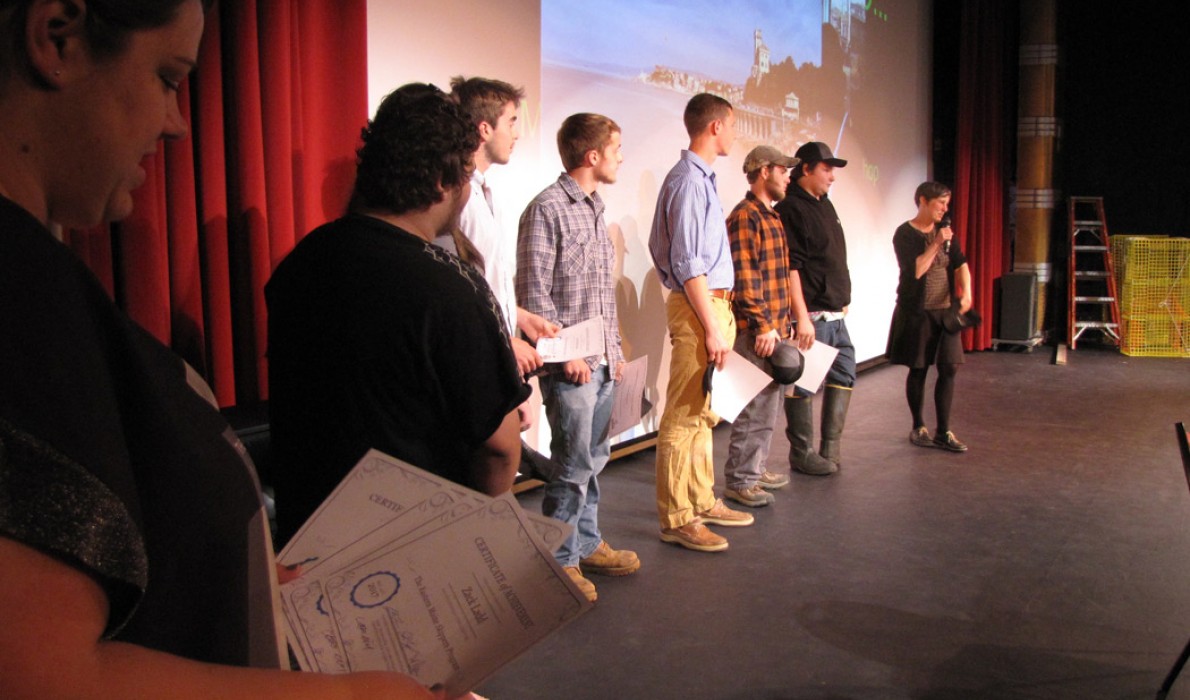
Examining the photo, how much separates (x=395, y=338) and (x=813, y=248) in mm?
3230

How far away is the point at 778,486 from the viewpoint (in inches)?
163

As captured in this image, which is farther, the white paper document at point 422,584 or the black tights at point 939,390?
the black tights at point 939,390

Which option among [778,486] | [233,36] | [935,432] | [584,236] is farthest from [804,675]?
[935,432]

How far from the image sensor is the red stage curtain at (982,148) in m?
8.42

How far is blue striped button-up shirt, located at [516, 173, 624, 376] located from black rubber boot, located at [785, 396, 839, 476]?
1.64 m

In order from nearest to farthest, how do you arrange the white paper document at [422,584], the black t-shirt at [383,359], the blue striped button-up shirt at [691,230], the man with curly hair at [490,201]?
1. the white paper document at [422,584]
2. the black t-shirt at [383,359]
3. the man with curly hair at [490,201]
4. the blue striped button-up shirt at [691,230]

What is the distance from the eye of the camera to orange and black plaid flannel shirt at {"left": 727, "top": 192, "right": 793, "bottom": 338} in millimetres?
3672

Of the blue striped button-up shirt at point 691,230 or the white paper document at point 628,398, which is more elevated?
the blue striped button-up shirt at point 691,230

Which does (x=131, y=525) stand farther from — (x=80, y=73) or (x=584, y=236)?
(x=584, y=236)

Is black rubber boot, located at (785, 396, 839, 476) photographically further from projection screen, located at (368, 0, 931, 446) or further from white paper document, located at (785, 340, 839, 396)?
projection screen, located at (368, 0, 931, 446)

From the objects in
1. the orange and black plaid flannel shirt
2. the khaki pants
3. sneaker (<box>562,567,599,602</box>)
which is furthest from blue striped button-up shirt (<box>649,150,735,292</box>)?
sneaker (<box>562,567,599,602</box>)

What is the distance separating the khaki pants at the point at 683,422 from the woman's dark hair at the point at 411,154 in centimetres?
205

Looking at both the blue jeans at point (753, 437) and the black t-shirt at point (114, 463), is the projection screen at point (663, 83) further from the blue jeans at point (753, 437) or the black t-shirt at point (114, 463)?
the black t-shirt at point (114, 463)

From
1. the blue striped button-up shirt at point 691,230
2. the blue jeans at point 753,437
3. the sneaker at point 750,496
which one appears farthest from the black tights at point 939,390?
the blue striped button-up shirt at point 691,230
